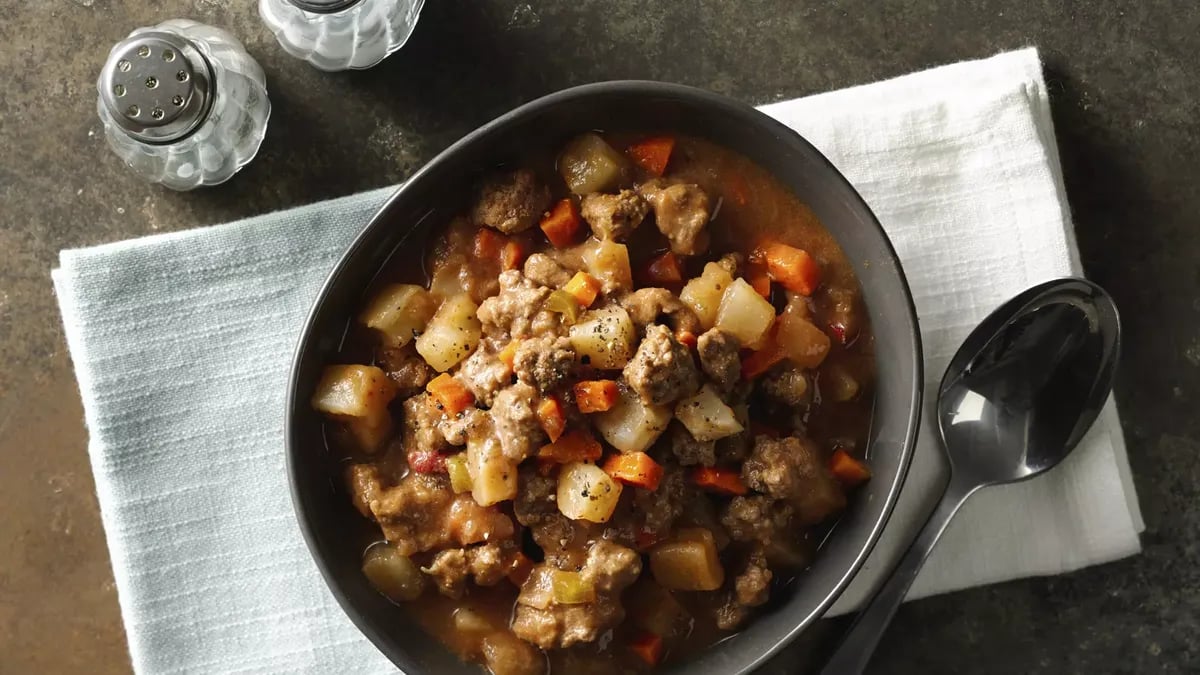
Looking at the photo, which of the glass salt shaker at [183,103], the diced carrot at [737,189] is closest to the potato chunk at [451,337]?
the diced carrot at [737,189]

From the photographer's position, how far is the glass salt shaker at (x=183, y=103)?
333 centimetres

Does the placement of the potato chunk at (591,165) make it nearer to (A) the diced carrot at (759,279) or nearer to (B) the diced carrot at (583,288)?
(B) the diced carrot at (583,288)

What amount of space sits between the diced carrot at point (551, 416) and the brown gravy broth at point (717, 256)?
497 mm

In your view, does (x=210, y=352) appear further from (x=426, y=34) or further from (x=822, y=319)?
(x=822, y=319)

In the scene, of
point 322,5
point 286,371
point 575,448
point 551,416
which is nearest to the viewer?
point 551,416

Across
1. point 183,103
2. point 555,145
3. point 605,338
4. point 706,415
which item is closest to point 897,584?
point 706,415

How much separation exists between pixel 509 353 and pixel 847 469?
1.07 metres

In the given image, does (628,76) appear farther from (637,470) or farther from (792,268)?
(637,470)

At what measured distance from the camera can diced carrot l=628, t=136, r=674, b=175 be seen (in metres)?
3.20

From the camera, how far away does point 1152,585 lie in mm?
3633

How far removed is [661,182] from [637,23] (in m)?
0.84

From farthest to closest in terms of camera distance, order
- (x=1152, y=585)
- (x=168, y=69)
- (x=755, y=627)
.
A: (x=1152, y=585)
(x=168, y=69)
(x=755, y=627)

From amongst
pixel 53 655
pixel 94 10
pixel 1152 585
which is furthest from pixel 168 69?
pixel 1152 585

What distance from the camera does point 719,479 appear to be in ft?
9.86
